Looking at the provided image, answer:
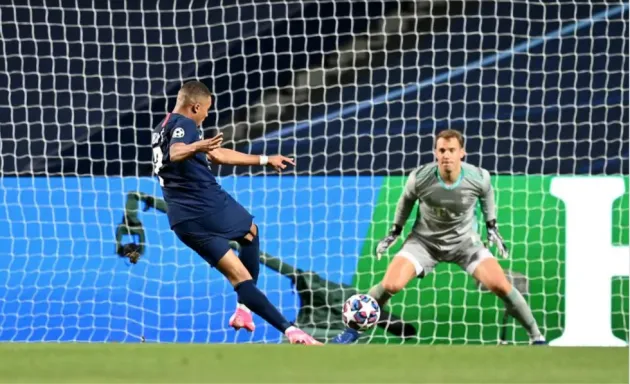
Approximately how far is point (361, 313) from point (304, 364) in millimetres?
1632

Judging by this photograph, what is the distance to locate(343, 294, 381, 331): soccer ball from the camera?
6.36 meters

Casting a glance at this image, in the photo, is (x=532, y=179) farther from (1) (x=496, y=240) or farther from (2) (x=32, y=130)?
(2) (x=32, y=130)

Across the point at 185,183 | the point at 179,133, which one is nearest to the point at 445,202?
the point at 185,183

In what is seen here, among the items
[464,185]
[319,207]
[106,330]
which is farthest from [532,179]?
[106,330]

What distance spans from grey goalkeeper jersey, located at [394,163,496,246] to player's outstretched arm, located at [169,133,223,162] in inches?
69.1

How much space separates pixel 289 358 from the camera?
4949mm

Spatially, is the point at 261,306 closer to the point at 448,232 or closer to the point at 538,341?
the point at 448,232

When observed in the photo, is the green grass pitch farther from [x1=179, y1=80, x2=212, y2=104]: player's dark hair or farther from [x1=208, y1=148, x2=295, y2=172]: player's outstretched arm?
[x1=179, y1=80, x2=212, y2=104]: player's dark hair

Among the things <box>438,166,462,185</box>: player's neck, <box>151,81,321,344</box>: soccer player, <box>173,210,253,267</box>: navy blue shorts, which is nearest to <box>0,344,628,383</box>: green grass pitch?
<box>151,81,321,344</box>: soccer player

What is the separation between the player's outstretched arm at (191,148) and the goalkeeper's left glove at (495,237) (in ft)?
6.62

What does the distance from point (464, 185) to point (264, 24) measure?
2082 millimetres

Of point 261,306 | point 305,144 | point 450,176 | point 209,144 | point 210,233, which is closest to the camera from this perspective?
point 209,144

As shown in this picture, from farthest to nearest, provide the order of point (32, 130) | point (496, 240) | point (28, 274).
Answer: point (32, 130)
point (28, 274)
point (496, 240)

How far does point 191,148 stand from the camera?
5.45 metres
